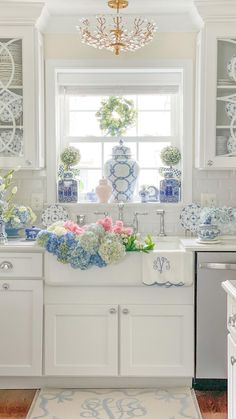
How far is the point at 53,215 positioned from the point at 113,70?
1088 millimetres

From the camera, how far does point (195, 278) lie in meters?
3.62

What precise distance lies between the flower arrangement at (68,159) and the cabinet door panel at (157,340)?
1183 millimetres

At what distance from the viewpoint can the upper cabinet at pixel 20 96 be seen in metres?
3.85

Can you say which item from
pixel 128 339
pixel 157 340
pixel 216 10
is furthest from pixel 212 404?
pixel 216 10

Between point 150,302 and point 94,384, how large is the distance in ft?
2.07

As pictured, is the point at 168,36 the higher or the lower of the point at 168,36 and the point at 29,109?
the higher

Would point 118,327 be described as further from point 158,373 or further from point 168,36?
point 168,36

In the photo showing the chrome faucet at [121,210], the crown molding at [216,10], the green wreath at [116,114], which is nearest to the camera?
the crown molding at [216,10]

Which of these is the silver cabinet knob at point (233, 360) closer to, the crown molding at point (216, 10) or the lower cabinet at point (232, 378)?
the lower cabinet at point (232, 378)

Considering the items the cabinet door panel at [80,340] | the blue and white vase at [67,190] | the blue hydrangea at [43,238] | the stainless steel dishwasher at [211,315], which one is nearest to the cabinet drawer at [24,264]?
the blue hydrangea at [43,238]

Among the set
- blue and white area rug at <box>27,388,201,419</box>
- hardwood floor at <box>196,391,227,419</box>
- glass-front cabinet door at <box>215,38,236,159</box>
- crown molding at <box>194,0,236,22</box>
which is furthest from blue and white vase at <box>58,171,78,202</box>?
hardwood floor at <box>196,391,227,419</box>

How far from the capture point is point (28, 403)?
→ 349 centimetres

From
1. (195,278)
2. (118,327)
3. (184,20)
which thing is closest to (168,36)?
→ (184,20)

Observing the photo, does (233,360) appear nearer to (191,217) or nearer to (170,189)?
(191,217)
